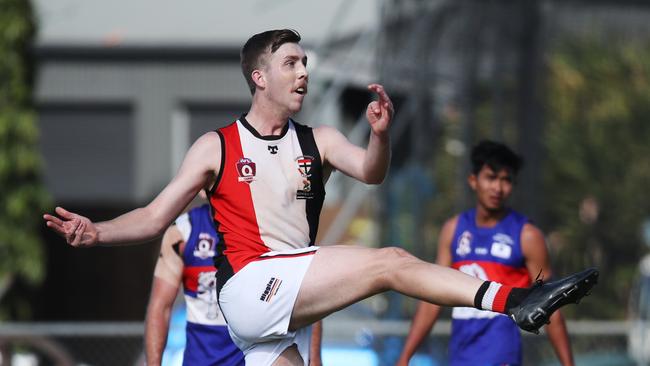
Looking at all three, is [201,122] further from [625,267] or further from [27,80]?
[625,267]

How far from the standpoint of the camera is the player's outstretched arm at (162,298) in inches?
295

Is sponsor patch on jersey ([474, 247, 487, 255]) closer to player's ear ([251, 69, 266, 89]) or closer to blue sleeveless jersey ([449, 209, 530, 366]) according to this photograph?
blue sleeveless jersey ([449, 209, 530, 366])

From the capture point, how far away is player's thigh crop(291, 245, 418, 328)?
5781 millimetres

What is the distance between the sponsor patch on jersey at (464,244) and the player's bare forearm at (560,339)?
639mm

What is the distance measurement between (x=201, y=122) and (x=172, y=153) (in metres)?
0.65

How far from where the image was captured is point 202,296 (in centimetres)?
761

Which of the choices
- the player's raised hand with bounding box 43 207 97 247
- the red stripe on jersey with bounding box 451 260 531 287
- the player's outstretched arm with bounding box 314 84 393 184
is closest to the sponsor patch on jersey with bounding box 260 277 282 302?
the player's outstretched arm with bounding box 314 84 393 184

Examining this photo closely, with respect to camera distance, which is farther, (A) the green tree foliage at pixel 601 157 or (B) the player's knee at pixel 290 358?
(A) the green tree foliage at pixel 601 157

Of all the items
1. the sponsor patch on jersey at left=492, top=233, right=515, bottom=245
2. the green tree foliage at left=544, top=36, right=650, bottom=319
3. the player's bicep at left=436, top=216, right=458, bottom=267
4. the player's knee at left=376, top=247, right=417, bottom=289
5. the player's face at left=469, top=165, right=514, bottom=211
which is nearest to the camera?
the player's knee at left=376, top=247, right=417, bottom=289

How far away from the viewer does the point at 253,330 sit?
6043 mm

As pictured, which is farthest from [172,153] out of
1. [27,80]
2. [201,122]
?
[27,80]

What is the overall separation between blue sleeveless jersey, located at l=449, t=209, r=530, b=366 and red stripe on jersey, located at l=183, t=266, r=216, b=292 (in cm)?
156

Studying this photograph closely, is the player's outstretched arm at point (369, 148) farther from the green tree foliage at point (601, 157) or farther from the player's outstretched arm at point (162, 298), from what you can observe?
the green tree foliage at point (601, 157)

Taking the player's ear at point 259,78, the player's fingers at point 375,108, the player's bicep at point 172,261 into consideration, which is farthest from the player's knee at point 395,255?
the player's bicep at point 172,261
